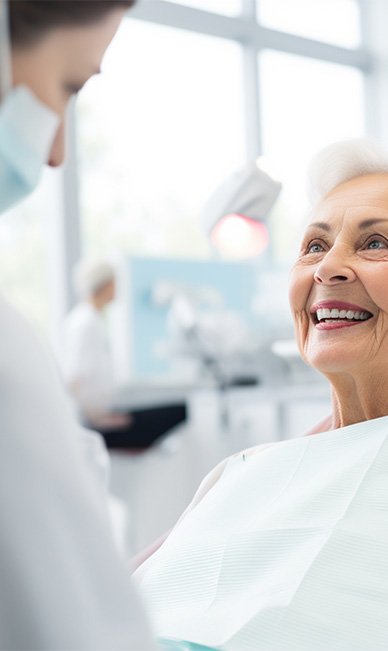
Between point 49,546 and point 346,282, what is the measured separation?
880mm

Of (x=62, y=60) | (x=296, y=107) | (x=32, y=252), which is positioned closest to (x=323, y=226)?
(x=62, y=60)

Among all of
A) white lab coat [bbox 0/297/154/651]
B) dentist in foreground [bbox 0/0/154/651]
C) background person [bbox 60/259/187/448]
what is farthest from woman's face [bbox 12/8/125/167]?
background person [bbox 60/259/187/448]

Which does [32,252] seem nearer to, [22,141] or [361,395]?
[361,395]

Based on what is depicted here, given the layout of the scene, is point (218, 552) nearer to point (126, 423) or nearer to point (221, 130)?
point (126, 423)

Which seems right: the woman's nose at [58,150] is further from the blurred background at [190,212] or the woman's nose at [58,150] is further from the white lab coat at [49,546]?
the blurred background at [190,212]

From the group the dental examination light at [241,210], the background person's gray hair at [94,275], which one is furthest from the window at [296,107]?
the dental examination light at [241,210]

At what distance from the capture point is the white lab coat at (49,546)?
61 centimetres

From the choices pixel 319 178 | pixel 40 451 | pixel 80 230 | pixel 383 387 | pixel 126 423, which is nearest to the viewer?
pixel 40 451

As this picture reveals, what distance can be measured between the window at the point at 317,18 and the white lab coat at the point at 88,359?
9.34 feet

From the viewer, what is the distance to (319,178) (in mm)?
1522

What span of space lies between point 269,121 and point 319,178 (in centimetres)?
468

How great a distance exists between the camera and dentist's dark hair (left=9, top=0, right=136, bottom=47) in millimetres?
659

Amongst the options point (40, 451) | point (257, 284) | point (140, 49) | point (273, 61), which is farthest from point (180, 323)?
point (40, 451)

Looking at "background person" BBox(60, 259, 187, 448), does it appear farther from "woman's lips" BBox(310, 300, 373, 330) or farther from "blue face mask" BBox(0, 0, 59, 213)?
"blue face mask" BBox(0, 0, 59, 213)
